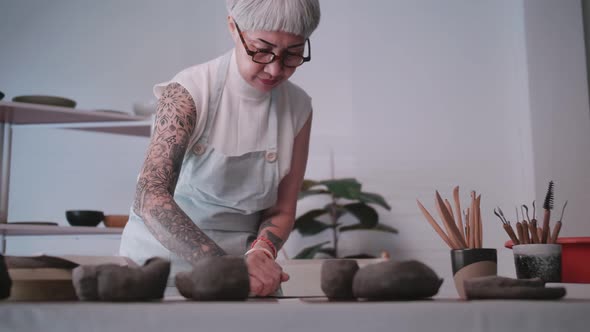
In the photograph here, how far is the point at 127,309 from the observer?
503 mm

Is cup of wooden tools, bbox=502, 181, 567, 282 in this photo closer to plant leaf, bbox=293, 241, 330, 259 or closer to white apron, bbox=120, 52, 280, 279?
white apron, bbox=120, 52, 280, 279

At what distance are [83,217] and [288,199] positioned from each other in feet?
6.09

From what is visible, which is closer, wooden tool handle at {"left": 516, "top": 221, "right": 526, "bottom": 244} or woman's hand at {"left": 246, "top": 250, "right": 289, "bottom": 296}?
woman's hand at {"left": 246, "top": 250, "right": 289, "bottom": 296}

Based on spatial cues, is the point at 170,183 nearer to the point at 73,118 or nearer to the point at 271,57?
the point at 271,57

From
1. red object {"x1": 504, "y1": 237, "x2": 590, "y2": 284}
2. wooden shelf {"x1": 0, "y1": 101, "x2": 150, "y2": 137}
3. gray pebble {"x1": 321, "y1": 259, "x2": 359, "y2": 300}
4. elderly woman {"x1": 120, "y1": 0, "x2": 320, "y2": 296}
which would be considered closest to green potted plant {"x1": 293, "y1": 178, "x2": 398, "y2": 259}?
wooden shelf {"x1": 0, "y1": 101, "x2": 150, "y2": 137}

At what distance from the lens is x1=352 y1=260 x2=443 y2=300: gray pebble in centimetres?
60

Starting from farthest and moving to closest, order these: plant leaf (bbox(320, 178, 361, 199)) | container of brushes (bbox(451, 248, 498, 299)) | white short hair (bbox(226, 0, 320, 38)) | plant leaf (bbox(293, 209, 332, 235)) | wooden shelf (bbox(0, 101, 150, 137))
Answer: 1. plant leaf (bbox(293, 209, 332, 235))
2. plant leaf (bbox(320, 178, 361, 199))
3. wooden shelf (bbox(0, 101, 150, 137))
4. white short hair (bbox(226, 0, 320, 38))
5. container of brushes (bbox(451, 248, 498, 299))

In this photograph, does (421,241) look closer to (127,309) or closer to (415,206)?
(415,206)

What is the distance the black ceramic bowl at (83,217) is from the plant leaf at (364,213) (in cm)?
128

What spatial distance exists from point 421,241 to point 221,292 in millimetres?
2964

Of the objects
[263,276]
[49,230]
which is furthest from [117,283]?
[49,230]

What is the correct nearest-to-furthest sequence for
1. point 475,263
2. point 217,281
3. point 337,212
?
point 217,281 < point 475,263 < point 337,212

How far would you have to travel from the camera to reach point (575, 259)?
1.20 meters

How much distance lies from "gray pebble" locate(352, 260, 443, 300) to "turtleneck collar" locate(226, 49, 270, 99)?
0.96 metres
